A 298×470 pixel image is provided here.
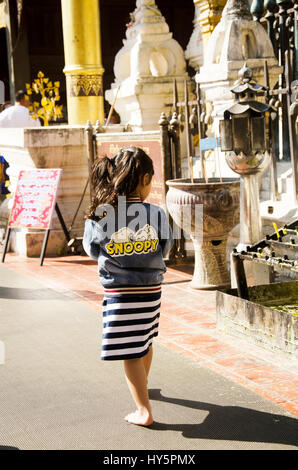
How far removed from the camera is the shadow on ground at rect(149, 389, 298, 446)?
148 inches

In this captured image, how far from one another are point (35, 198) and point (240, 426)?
18.1 feet

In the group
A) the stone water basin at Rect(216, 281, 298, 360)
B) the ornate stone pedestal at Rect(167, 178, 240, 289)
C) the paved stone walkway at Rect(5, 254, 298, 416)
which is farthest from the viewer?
the ornate stone pedestal at Rect(167, 178, 240, 289)

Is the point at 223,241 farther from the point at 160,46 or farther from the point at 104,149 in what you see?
the point at 160,46

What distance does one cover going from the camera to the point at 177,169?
783 centimetres

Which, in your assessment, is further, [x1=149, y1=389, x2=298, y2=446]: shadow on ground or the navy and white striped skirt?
the navy and white striped skirt

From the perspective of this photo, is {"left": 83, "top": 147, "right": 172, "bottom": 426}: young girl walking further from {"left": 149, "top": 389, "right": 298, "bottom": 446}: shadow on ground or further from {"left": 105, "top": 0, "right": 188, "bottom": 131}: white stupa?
{"left": 105, "top": 0, "right": 188, "bottom": 131}: white stupa

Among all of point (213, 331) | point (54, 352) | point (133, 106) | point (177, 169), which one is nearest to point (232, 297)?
point (213, 331)

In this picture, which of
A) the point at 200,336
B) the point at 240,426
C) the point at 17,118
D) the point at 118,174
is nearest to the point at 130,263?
the point at 118,174

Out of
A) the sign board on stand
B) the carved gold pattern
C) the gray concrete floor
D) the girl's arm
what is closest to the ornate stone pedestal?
the gray concrete floor

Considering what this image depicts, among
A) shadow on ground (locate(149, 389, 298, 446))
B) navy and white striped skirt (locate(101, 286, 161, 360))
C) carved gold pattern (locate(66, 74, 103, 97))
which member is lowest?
shadow on ground (locate(149, 389, 298, 446))

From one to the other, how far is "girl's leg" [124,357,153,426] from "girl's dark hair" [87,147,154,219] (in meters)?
0.77
